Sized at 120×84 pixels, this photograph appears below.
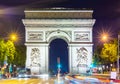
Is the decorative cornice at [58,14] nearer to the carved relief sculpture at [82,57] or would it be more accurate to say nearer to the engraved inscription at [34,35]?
the engraved inscription at [34,35]

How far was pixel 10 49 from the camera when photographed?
79.0 metres

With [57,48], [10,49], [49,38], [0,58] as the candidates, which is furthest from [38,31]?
[57,48]

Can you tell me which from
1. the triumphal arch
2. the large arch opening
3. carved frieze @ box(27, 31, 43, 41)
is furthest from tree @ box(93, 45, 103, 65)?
the large arch opening

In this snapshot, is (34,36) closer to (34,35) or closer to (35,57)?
(34,35)

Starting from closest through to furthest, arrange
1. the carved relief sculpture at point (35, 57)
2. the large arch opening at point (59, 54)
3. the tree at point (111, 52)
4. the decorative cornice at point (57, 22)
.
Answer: the tree at point (111, 52)
the decorative cornice at point (57, 22)
the carved relief sculpture at point (35, 57)
the large arch opening at point (59, 54)

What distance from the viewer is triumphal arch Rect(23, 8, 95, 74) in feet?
280

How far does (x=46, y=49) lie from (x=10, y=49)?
8985 millimetres

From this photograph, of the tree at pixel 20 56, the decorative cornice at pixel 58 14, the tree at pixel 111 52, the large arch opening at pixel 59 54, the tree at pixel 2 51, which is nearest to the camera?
the tree at pixel 2 51

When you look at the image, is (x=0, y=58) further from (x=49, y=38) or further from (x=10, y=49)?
(x=49, y=38)

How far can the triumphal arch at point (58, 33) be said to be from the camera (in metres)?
85.3

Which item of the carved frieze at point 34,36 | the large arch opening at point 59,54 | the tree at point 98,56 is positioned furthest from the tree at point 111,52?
→ the large arch opening at point 59,54

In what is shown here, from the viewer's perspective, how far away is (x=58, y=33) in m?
86.7

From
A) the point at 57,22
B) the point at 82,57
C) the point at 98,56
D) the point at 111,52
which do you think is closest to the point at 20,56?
the point at 57,22

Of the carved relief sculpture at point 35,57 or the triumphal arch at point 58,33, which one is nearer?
the triumphal arch at point 58,33
